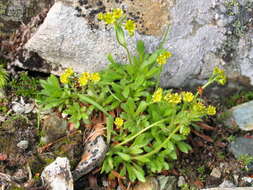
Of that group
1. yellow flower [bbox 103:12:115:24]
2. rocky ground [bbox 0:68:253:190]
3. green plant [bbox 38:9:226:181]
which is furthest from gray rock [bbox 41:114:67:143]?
yellow flower [bbox 103:12:115:24]

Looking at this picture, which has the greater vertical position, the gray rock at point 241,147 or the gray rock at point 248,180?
the gray rock at point 241,147

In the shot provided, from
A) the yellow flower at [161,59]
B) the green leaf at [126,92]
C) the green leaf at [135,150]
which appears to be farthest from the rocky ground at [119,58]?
the yellow flower at [161,59]

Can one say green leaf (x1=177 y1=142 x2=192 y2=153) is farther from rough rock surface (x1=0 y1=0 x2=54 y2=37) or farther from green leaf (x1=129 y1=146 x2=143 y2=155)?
rough rock surface (x1=0 y1=0 x2=54 y2=37)

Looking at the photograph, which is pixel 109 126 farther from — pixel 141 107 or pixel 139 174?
pixel 139 174

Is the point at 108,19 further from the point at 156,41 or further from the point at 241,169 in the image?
the point at 241,169

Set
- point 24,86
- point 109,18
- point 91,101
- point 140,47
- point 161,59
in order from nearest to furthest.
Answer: point 109,18
point 161,59
point 91,101
point 140,47
point 24,86

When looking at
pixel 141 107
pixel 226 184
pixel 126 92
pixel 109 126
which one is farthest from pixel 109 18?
pixel 226 184

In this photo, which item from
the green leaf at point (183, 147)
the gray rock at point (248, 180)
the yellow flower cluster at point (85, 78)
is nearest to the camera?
the yellow flower cluster at point (85, 78)

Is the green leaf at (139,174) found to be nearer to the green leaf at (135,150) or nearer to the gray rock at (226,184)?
the green leaf at (135,150)
